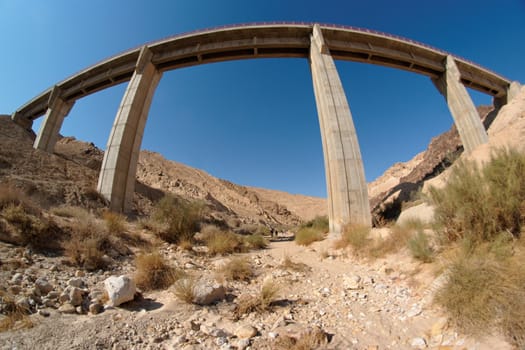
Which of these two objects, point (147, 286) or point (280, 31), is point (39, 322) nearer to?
point (147, 286)

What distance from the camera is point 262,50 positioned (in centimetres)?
1273

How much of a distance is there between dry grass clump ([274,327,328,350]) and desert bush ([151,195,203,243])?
16.9ft

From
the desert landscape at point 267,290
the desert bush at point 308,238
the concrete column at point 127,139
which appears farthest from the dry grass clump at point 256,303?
the concrete column at point 127,139

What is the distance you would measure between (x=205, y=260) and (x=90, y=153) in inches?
910

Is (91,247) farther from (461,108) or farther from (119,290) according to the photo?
(461,108)

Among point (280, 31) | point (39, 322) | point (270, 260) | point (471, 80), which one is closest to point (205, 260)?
point (270, 260)

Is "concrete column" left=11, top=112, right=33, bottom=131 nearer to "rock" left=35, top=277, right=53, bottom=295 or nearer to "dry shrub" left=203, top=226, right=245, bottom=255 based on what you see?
"dry shrub" left=203, top=226, right=245, bottom=255

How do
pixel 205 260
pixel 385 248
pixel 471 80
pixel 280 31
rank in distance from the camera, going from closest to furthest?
pixel 385 248
pixel 205 260
pixel 280 31
pixel 471 80

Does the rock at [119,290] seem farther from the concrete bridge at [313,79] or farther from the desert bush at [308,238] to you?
the concrete bridge at [313,79]

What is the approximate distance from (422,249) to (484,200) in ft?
3.60

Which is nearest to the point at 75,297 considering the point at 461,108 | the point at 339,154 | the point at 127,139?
the point at 339,154

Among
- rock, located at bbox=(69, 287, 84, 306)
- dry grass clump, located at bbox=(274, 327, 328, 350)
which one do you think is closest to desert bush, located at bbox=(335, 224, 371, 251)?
dry grass clump, located at bbox=(274, 327, 328, 350)

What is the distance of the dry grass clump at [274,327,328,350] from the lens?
183cm

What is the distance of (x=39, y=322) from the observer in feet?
6.77
